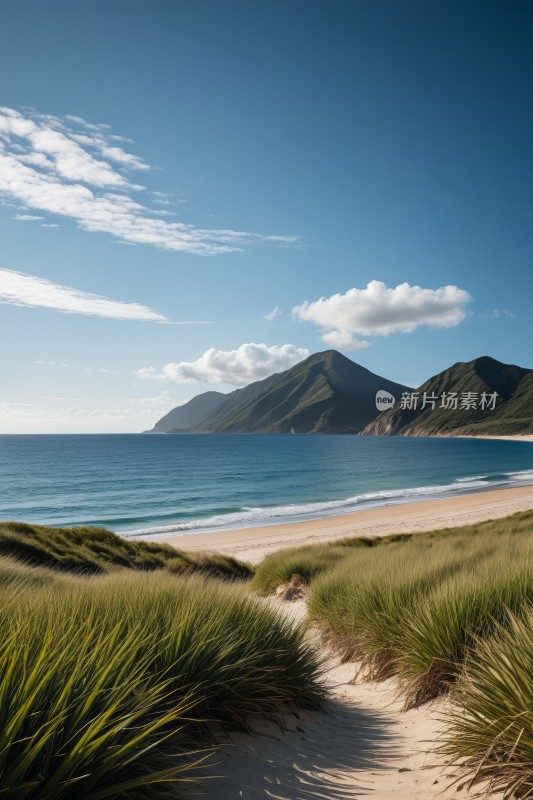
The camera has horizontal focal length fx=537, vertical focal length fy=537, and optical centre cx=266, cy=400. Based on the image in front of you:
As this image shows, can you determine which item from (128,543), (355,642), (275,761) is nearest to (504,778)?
(275,761)

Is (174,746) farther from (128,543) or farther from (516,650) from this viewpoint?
(128,543)

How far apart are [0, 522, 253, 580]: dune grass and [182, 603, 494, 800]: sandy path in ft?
41.0

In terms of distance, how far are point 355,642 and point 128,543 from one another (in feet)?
54.7

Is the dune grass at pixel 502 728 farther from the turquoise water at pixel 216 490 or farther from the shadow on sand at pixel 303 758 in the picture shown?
the turquoise water at pixel 216 490

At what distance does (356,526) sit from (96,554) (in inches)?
790

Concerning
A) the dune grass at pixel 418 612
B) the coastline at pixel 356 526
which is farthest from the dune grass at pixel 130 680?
the coastline at pixel 356 526

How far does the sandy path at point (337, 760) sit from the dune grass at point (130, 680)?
0.23 meters

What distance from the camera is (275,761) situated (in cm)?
381

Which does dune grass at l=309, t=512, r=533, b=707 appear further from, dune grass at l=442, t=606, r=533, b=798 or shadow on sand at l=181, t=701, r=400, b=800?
shadow on sand at l=181, t=701, r=400, b=800

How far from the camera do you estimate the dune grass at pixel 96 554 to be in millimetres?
17203

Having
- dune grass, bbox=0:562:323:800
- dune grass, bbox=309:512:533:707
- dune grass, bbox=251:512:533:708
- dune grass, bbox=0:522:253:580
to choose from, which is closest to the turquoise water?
dune grass, bbox=0:522:253:580

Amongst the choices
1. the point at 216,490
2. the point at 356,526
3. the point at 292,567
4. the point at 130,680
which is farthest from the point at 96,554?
the point at 216,490

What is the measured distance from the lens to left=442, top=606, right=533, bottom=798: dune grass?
3244 millimetres

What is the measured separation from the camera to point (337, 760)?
4055 millimetres
